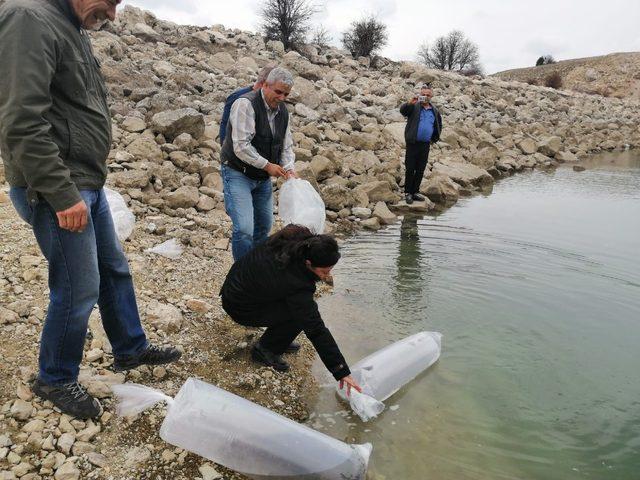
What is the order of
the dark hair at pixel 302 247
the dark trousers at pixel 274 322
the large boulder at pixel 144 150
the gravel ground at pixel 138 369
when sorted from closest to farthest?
the gravel ground at pixel 138 369 < the dark hair at pixel 302 247 < the dark trousers at pixel 274 322 < the large boulder at pixel 144 150

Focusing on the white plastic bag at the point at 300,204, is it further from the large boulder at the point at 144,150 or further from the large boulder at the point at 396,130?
the large boulder at the point at 396,130

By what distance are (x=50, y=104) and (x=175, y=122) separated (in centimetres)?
509

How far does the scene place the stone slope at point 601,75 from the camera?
3322cm

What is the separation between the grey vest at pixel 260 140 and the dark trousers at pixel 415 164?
4220 mm

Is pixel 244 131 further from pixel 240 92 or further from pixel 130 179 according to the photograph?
pixel 130 179

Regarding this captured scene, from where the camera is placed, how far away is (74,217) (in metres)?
1.99

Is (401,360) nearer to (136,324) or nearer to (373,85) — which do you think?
(136,324)

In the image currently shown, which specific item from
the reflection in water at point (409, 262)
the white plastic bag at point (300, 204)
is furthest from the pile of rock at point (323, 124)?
the white plastic bag at point (300, 204)

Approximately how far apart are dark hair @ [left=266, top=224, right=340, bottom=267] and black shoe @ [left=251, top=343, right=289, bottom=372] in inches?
29.2

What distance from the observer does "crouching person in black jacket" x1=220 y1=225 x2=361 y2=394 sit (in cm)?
266

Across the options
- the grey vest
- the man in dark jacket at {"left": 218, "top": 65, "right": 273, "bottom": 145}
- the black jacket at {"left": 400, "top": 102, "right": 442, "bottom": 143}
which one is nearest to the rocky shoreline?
the black jacket at {"left": 400, "top": 102, "right": 442, "bottom": 143}

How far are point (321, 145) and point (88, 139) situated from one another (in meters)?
6.93

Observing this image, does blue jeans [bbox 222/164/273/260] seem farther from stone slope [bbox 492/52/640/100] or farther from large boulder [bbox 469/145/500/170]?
stone slope [bbox 492/52/640/100]

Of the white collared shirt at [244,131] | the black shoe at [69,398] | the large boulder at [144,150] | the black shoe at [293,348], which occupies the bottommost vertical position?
the black shoe at [293,348]
